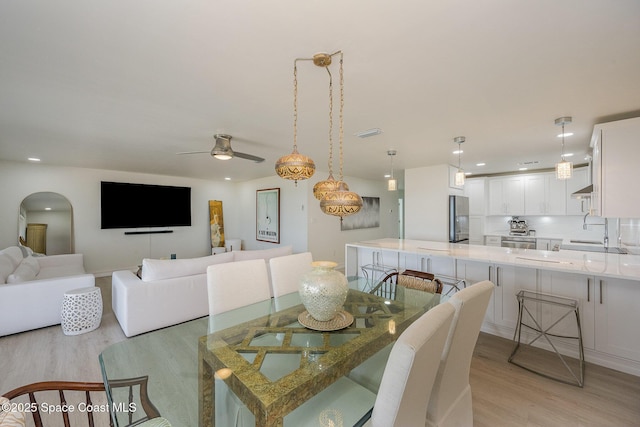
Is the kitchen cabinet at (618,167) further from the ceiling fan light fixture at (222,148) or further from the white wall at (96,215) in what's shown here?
the white wall at (96,215)

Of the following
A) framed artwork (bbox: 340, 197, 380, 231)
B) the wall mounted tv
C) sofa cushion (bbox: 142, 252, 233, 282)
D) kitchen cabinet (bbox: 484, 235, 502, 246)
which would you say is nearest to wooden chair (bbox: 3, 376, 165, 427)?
sofa cushion (bbox: 142, 252, 233, 282)

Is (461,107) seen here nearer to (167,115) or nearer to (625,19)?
(625,19)

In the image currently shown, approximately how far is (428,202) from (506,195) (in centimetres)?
218

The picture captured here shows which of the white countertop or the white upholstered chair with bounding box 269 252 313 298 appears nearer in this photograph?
the white countertop

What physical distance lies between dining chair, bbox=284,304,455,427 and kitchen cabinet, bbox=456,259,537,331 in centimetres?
226

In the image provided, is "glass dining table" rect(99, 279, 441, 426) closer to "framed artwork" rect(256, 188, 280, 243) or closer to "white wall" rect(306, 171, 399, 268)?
"white wall" rect(306, 171, 399, 268)

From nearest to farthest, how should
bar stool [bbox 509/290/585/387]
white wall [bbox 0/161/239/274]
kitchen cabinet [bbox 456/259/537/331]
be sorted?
1. bar stool [bbox 509/290/585/387]
2. kitchen cabinet [bbox 456/259/537/331]
3. white wall [bbox 0/161/239/274]

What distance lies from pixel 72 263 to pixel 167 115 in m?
4.32

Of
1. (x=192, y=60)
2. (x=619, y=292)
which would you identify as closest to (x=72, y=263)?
(x=192, y=60)

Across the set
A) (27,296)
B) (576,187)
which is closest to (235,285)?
(27,296)

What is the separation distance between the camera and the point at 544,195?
534 centimetres

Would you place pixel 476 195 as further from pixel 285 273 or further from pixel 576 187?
pixel 285 273

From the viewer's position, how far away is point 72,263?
15.7ft

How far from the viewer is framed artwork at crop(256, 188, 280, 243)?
6312 millimetres
